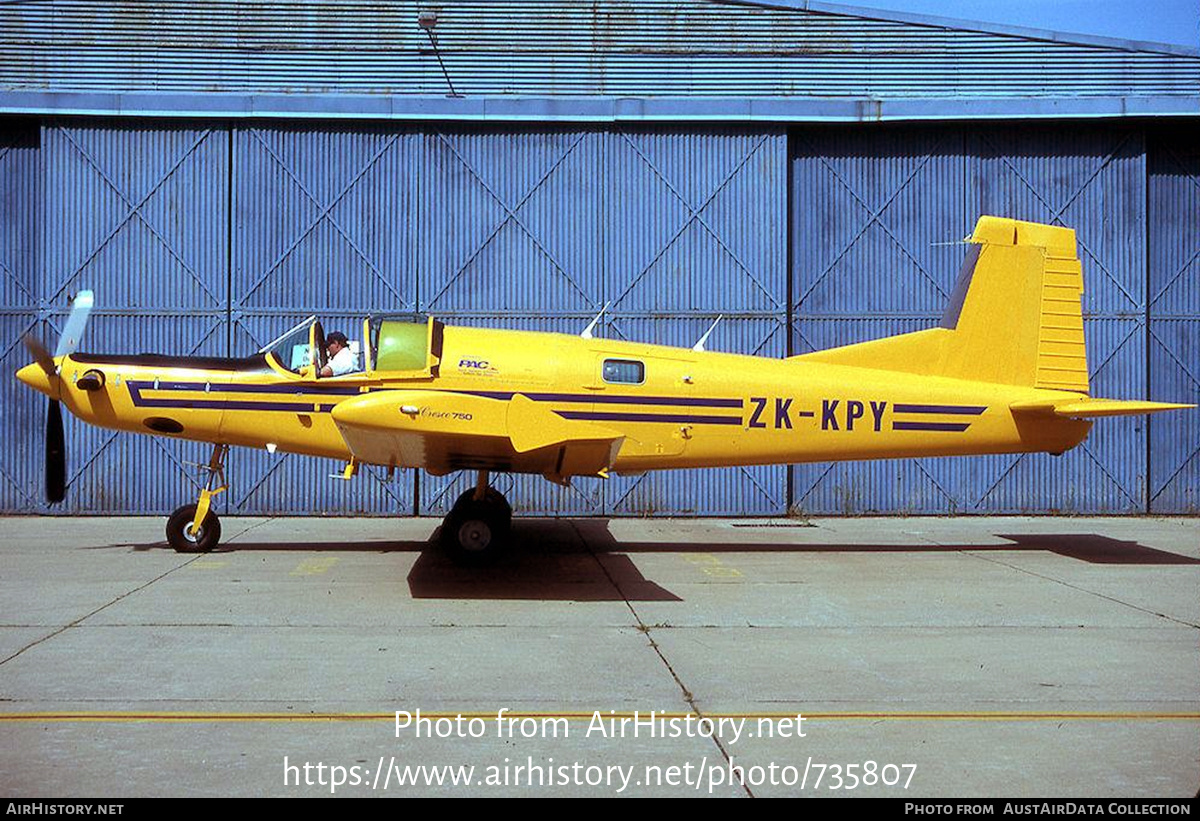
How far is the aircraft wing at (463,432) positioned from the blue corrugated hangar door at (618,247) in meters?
7.09

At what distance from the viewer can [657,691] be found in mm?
6344

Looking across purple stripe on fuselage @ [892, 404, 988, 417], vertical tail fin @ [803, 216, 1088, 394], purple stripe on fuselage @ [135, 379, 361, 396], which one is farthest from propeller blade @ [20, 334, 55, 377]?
purple stripe on fuselage @ [892, 404, 988, 417]

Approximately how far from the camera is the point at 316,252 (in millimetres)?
17547

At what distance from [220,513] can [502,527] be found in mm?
8018

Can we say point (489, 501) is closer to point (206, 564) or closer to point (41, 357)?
point (206, 564)

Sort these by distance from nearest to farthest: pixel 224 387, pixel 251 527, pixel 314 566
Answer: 1. pixel 314 566
2. pixel 224 387
3. pixel 251 527

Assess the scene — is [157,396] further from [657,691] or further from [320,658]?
[657,691]

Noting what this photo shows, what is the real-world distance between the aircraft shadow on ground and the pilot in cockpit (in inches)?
86.8

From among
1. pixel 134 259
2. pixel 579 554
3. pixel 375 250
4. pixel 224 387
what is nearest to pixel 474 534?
pixel 579 554

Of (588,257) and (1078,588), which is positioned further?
(588,257)

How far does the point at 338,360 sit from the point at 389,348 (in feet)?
2.04

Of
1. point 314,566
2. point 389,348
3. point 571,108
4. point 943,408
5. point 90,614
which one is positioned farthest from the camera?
point 571,108

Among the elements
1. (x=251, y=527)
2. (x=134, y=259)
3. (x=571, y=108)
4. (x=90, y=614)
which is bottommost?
(x=251, y=527)
